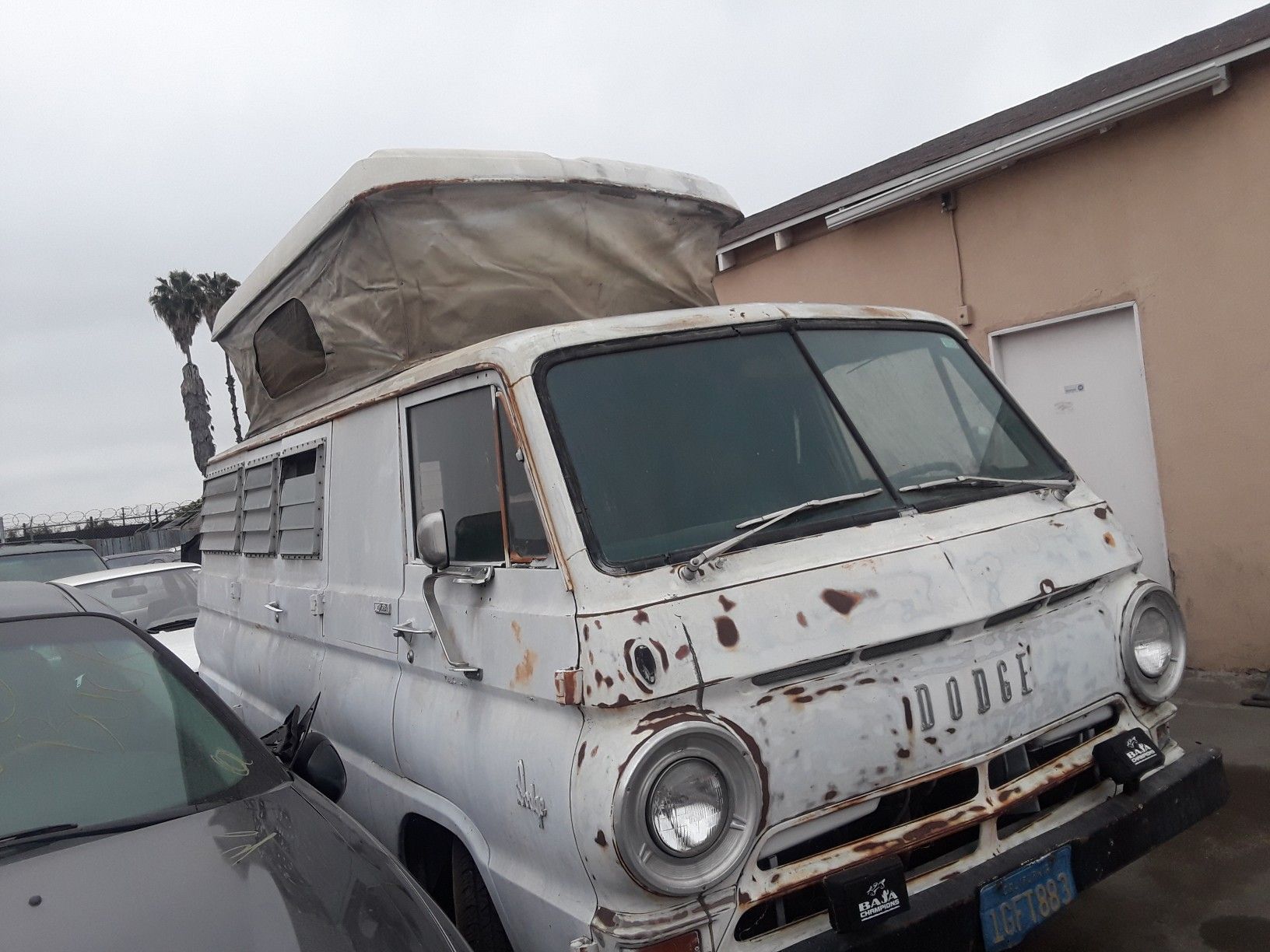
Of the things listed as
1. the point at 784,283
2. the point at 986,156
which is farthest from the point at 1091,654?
the point at 784,283

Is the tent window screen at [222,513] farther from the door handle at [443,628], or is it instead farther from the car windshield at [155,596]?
the door handle at [443,628]

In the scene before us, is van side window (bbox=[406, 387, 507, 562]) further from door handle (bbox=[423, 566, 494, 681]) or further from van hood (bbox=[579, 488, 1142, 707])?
van hood (bbox=[579, 488, 1142, 707])

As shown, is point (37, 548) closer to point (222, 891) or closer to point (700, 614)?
point (222, 891)

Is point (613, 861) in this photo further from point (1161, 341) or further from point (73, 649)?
point (1161, 341)

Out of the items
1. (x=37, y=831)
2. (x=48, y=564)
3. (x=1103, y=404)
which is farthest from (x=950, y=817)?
(x=48, y=564)

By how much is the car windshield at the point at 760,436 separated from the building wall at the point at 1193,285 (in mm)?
3442

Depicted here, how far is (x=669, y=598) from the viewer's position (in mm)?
2531

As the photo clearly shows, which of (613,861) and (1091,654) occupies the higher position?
(1091,654)

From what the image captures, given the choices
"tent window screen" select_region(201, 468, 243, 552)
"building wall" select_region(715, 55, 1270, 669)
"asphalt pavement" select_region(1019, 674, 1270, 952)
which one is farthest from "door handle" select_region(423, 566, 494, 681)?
"building wall" select_region(715, 55, 1270, 669)

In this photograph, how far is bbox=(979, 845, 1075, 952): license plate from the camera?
2.54m

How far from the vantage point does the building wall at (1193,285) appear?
6.00m

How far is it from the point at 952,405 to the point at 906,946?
185 cm

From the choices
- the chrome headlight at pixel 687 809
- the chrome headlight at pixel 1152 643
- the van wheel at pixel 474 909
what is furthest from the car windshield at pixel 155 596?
the chrome headlight at pixel 1152 643

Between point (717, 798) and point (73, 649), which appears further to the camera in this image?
point (73, 649)
